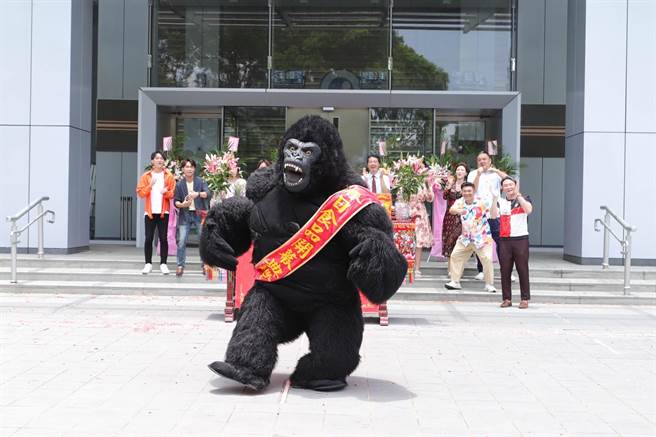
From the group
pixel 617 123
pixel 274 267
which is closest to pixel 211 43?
pixel 617 123

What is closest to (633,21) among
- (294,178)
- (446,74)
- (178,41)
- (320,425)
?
(446,74)

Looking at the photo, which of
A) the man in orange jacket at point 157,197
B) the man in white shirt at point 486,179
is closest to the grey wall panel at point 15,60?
the man in orange jacket at point 157,197

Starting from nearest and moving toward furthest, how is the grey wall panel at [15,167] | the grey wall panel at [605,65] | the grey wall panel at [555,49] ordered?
the grey wall panel at [605,65] → the grey wall panel at [15,167] → the grey wall panel at [555,49]

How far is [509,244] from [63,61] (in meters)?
9.24

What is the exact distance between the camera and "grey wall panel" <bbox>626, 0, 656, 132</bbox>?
45.4ft

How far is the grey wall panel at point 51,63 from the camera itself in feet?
46.3

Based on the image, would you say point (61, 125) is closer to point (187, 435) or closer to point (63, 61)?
point (63, 61)

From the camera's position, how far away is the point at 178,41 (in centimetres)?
1655

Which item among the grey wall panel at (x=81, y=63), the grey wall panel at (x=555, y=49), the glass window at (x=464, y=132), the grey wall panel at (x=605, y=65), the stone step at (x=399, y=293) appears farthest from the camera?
the grey wall panel at (x=555, y=49)

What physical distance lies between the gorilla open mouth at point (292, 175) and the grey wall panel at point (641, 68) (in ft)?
33.6

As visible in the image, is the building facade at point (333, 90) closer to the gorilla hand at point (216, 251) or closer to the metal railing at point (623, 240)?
the metal railing at point (623, 240)

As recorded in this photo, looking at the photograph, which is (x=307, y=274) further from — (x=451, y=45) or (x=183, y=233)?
(x=451, y=45)

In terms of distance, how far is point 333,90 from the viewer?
1628cm

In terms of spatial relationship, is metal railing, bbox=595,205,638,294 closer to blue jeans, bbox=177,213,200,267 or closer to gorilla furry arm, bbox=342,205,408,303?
blue jeans, bbox=177,213,200,267
